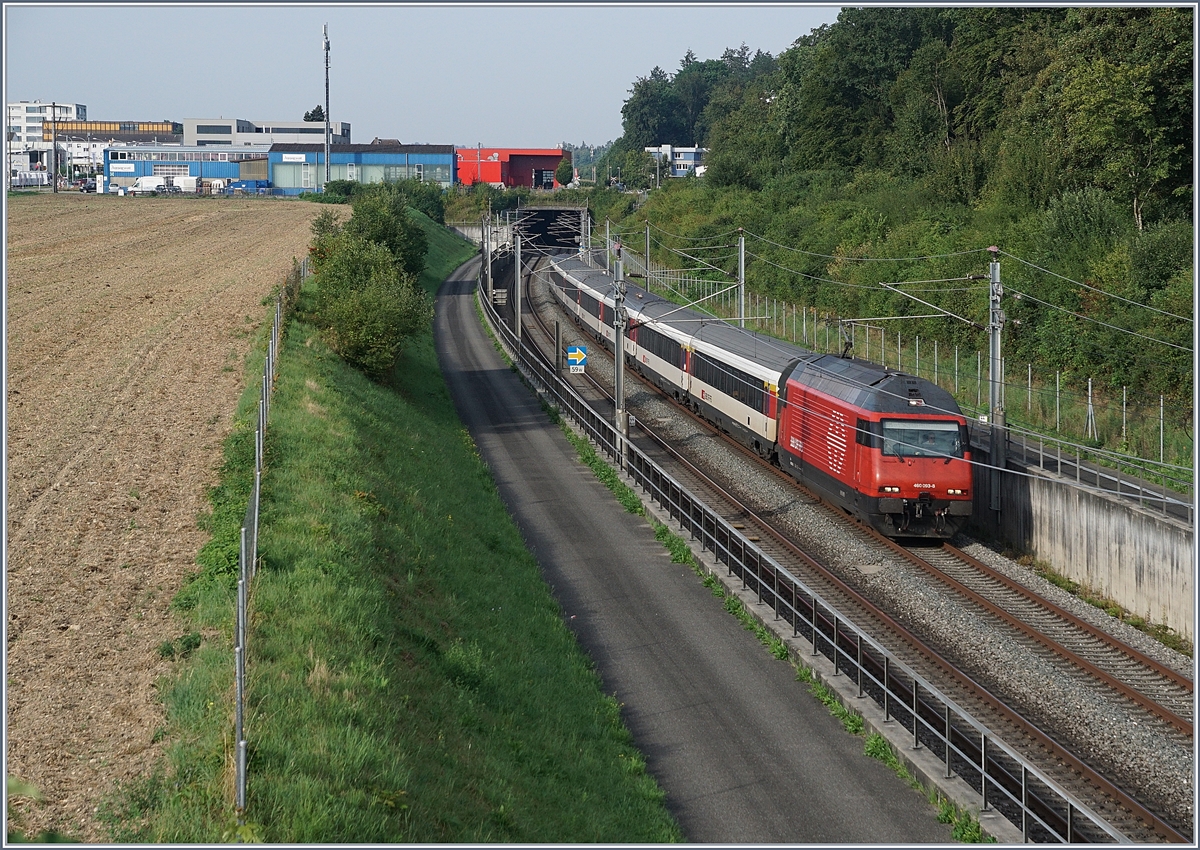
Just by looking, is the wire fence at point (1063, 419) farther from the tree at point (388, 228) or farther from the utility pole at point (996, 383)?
the tree at point (388, 228)

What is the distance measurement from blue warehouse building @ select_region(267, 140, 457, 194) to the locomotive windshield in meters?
143

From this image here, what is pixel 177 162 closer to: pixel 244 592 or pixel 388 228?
pixel 388 228

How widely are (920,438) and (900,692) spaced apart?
30.8 ft

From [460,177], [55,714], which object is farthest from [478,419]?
[460,177]

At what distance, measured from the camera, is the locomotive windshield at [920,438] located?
1123 inches

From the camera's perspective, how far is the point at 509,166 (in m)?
182

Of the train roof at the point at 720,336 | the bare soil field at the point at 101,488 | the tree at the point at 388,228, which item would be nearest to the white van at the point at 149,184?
the tree at the point at 388,228

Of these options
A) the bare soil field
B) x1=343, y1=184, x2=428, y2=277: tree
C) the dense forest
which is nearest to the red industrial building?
the dense forest

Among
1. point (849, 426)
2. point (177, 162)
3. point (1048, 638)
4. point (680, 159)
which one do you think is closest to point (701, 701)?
point (1048, 638)

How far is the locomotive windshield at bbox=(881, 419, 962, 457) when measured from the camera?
28.5m

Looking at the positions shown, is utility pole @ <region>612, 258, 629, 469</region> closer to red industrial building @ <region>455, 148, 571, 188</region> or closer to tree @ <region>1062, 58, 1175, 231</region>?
tree @ <region>1062, 58, 1175, 231</region>

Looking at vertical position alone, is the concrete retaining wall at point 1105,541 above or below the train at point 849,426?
below

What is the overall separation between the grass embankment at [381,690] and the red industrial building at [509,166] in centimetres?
15391

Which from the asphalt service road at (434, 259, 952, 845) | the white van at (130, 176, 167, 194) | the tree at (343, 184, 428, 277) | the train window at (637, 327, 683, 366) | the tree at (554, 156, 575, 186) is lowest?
the asphalt service road at (434, 259, 952, 845)
